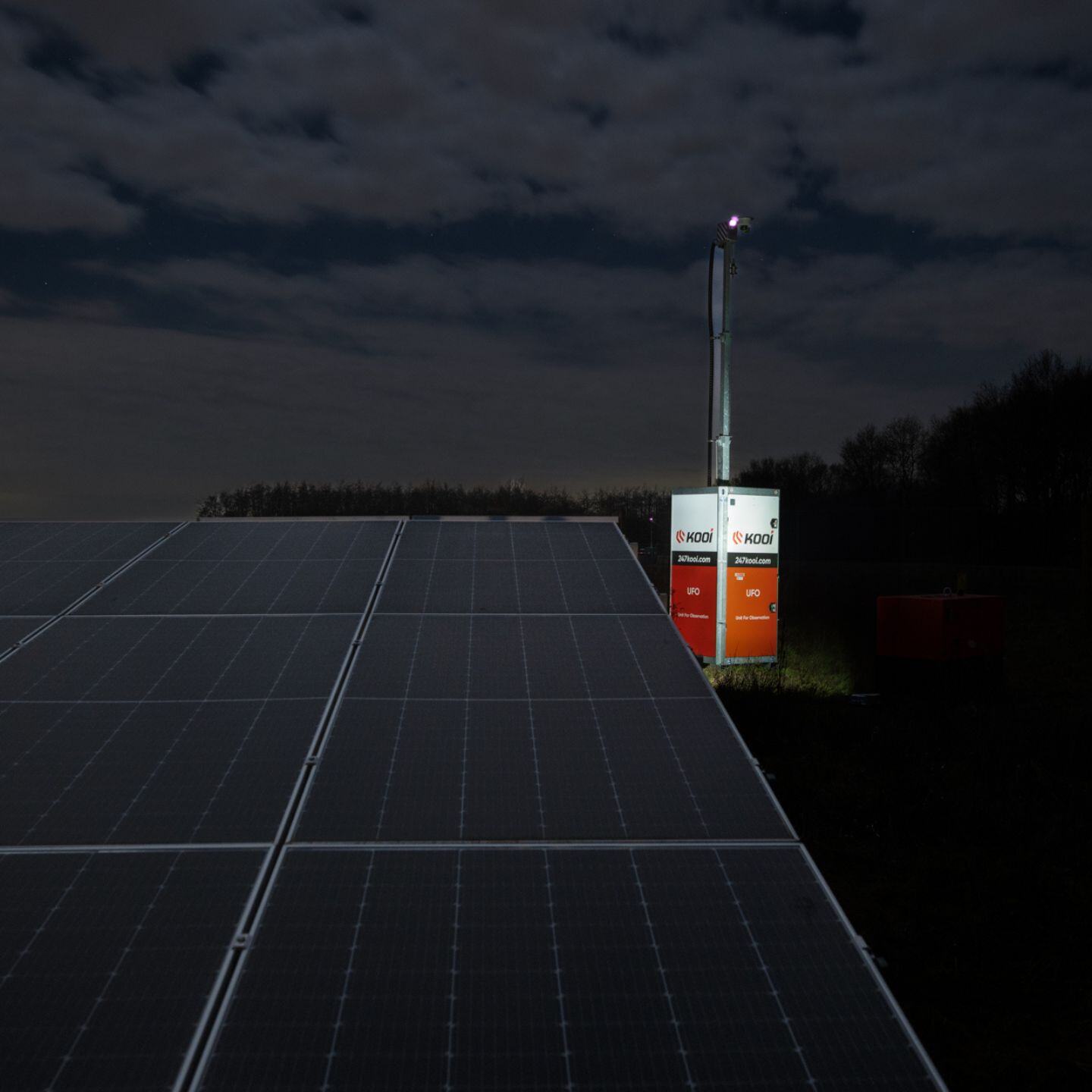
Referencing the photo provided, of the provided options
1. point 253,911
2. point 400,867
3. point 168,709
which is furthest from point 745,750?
point 168,709

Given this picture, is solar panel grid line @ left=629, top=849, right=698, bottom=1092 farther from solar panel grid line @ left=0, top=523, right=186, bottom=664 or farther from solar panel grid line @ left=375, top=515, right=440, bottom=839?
solar panel grid line @ left=0, top=523, right=186, bottom=664

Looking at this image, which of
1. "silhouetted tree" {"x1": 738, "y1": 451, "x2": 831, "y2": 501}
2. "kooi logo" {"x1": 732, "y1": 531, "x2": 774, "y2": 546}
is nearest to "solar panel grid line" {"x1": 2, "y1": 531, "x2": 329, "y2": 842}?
"kooi logo" {"x1": 732, "y1": 531, "x2": 774, "y2": 546}

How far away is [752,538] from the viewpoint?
1339cm

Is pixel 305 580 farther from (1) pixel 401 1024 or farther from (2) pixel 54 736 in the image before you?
(1) pixel 401 1024

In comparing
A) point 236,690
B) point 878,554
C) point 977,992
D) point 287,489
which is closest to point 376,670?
point 236,690

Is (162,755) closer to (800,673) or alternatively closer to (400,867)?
(400,867)

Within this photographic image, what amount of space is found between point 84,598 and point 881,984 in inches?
222

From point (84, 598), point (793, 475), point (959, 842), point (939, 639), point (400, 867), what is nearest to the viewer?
point (400, 867)

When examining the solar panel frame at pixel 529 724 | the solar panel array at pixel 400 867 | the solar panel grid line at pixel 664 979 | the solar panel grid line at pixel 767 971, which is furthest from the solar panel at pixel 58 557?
the solar panel grid line at pixel 767 971

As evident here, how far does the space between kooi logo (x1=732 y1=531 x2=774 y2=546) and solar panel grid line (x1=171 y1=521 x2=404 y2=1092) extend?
28.6 ft

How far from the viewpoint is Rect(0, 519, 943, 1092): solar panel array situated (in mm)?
2957

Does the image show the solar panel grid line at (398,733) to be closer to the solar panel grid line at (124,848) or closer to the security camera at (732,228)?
the solar panel grid line at (124,848)

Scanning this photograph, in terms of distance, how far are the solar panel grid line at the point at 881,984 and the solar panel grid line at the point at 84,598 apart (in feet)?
15.7

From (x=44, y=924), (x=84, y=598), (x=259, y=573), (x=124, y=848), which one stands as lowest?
(x=44, y=924)
